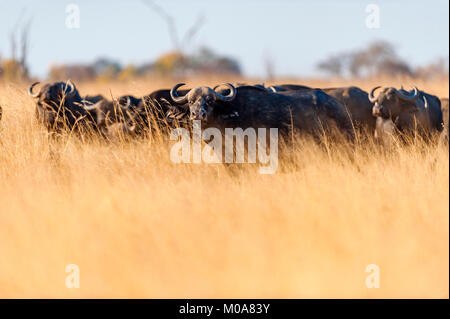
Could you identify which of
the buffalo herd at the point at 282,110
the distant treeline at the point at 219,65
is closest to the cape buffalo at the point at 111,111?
the buffalo herd at the point at 282,110

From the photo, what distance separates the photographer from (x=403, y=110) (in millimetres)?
8156

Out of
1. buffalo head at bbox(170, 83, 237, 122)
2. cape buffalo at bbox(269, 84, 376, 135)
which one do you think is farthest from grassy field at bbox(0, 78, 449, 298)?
cape buffalo at bbox(269, 84, 376, 135)

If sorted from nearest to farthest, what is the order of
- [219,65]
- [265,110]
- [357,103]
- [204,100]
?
1. [204,100]
2. [265,110]
3. [357,103]
4. [219,65]

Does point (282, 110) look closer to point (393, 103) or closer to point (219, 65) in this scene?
point (393, 103)

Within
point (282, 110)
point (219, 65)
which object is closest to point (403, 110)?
point (282, 110)

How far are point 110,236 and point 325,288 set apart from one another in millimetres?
1616

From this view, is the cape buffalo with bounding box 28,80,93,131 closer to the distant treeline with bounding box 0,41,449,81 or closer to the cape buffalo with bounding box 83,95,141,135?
the cape buffalo with bounding box 83,95,141,135

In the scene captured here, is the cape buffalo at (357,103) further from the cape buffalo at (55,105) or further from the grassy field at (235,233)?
the cape buffalo at (55,105)

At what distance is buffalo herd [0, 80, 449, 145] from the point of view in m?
6.57

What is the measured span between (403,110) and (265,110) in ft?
8.71

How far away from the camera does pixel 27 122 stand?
764 cm

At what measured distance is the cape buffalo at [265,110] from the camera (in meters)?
6.51

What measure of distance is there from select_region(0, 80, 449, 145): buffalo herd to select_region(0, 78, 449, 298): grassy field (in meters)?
1.11
